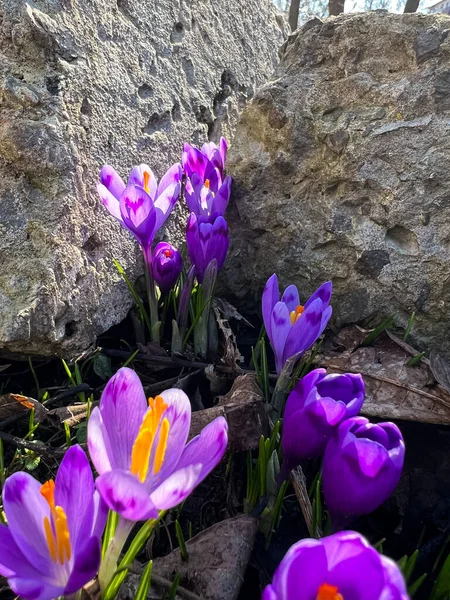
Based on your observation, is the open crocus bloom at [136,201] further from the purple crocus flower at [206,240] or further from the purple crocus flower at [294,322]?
the purple crocus flower at [294,322]

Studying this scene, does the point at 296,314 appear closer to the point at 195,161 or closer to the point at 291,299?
the point at 291,299

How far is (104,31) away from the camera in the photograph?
1.65 m

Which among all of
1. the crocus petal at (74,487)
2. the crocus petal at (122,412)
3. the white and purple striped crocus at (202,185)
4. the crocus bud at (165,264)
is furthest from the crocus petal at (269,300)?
the crocus petal at (74,487)

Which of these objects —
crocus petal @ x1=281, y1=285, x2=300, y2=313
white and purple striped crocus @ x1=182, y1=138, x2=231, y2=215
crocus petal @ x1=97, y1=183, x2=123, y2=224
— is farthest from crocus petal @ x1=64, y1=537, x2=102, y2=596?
white and purple striped crocus @ x1=182, y1=138, x2=231, y2=215

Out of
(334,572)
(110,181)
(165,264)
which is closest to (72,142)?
(110,181)

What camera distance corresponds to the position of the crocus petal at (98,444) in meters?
0.74

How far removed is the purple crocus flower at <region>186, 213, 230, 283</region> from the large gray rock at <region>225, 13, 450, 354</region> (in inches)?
10.8

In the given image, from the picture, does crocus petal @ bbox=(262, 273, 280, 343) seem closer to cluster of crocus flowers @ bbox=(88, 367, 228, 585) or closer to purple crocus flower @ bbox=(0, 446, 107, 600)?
cluster of crocus flowers @ bbox=(88, 367, 228, 585)

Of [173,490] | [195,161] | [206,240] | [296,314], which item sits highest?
[195,161]

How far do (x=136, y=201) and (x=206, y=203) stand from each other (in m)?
0.39

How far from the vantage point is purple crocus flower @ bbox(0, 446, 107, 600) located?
75cm

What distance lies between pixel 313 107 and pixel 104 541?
1.45 m

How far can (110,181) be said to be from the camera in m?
1.51

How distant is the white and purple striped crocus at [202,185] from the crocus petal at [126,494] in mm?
1189
